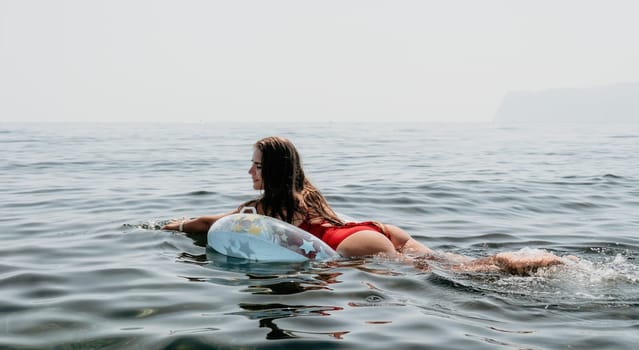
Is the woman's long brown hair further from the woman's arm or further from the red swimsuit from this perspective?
the woman's arm

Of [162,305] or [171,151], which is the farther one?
[171,151]

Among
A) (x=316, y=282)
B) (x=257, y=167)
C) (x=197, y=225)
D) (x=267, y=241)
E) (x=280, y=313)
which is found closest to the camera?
(x=280, y=313)

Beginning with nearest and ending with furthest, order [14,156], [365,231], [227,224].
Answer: [365,231] → [227,224] → [14,156]

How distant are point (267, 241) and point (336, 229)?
2.48ft

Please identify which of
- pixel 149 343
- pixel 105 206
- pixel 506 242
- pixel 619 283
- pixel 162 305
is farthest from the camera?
pixel 105 206

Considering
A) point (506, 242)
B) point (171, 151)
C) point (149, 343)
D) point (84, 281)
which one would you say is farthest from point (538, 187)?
point (171, 151)

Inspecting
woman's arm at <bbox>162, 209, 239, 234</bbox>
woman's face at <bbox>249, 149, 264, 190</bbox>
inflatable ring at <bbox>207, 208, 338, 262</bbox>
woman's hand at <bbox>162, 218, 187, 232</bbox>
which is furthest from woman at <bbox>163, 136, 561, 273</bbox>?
woman's hand at <bbox>162, 218, 187, 232</bbox>

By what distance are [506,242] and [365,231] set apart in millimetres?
3053

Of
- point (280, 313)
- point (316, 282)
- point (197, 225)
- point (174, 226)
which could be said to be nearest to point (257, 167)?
point (197, 225)

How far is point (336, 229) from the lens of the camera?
24.3ft

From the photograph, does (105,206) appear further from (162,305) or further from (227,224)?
(162,305)

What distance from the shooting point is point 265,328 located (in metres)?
4.98

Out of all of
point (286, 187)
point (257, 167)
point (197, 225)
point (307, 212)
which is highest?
point (257, 167)

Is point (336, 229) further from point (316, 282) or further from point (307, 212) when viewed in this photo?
point (316, 282)
